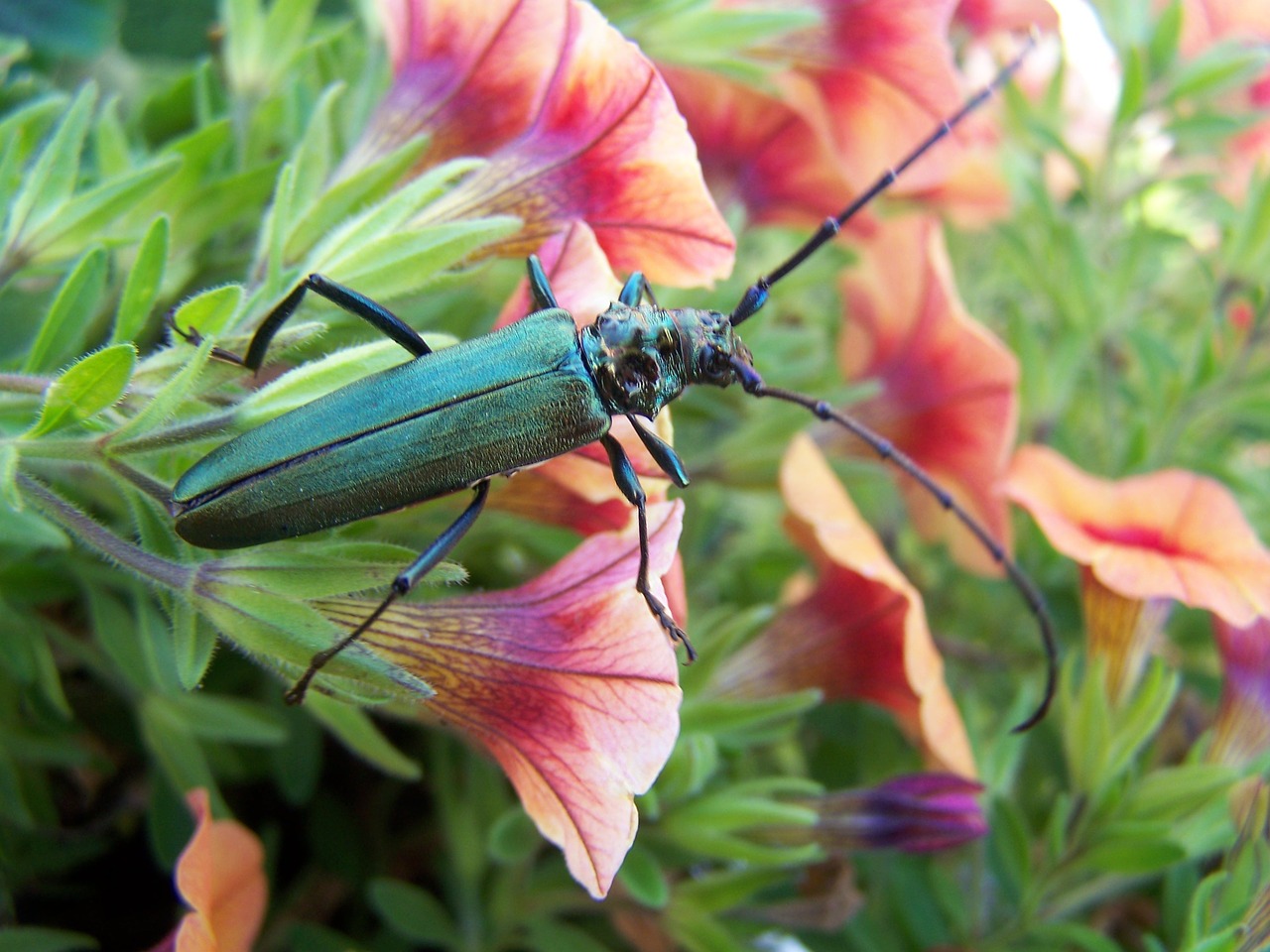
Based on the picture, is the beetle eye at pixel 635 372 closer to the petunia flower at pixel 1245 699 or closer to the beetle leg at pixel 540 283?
the beetle leg at pixel 540 283

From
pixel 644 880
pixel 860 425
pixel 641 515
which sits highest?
pixel 641 515

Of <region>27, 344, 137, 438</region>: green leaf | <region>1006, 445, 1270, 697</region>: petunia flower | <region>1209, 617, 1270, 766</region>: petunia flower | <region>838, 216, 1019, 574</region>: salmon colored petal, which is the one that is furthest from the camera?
<region>838, 216, 1019, 574</region>: salmon colored petal

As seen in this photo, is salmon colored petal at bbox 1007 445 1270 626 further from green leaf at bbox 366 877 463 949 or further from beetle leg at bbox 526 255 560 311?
green leaf at bbox 366 877 463 949

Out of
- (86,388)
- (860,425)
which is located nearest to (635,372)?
(860,425)

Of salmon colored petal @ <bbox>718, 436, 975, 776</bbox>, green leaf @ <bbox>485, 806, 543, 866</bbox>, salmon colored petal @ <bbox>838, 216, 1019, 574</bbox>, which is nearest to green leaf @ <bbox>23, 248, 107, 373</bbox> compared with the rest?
green leaf @ <bbox>485, 806, 543, 866</bbox>

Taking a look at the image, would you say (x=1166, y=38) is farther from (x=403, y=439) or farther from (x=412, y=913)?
(x=412, y=913)

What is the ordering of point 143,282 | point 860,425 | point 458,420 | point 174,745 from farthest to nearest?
point 860,425 < point 174,745 < point 458,420 < point 143,282
